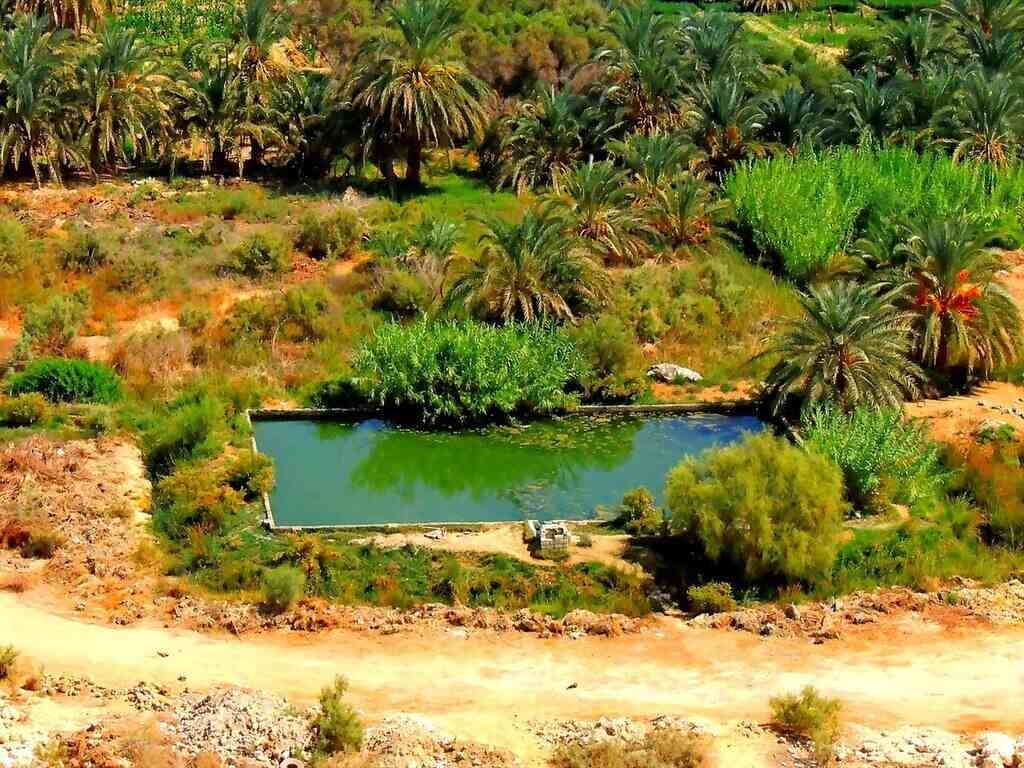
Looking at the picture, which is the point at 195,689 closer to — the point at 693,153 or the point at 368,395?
the point at 368,395

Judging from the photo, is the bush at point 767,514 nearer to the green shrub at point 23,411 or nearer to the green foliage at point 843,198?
the green shrub at point 23,411

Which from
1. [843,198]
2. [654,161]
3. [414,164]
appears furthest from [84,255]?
[843,198]

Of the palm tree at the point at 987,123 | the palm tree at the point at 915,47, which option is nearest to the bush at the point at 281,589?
the palm tree at the point at 987,123

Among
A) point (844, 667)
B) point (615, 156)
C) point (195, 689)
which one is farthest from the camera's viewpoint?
point (615, 156)

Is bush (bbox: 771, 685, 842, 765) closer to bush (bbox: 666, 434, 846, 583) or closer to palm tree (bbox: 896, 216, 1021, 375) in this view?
bush (bbox: 666, 434, 846, 583)

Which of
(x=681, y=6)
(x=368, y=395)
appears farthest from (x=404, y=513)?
(x=681, y=6)

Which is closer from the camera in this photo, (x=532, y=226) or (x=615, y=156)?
(x=532, y=226)
